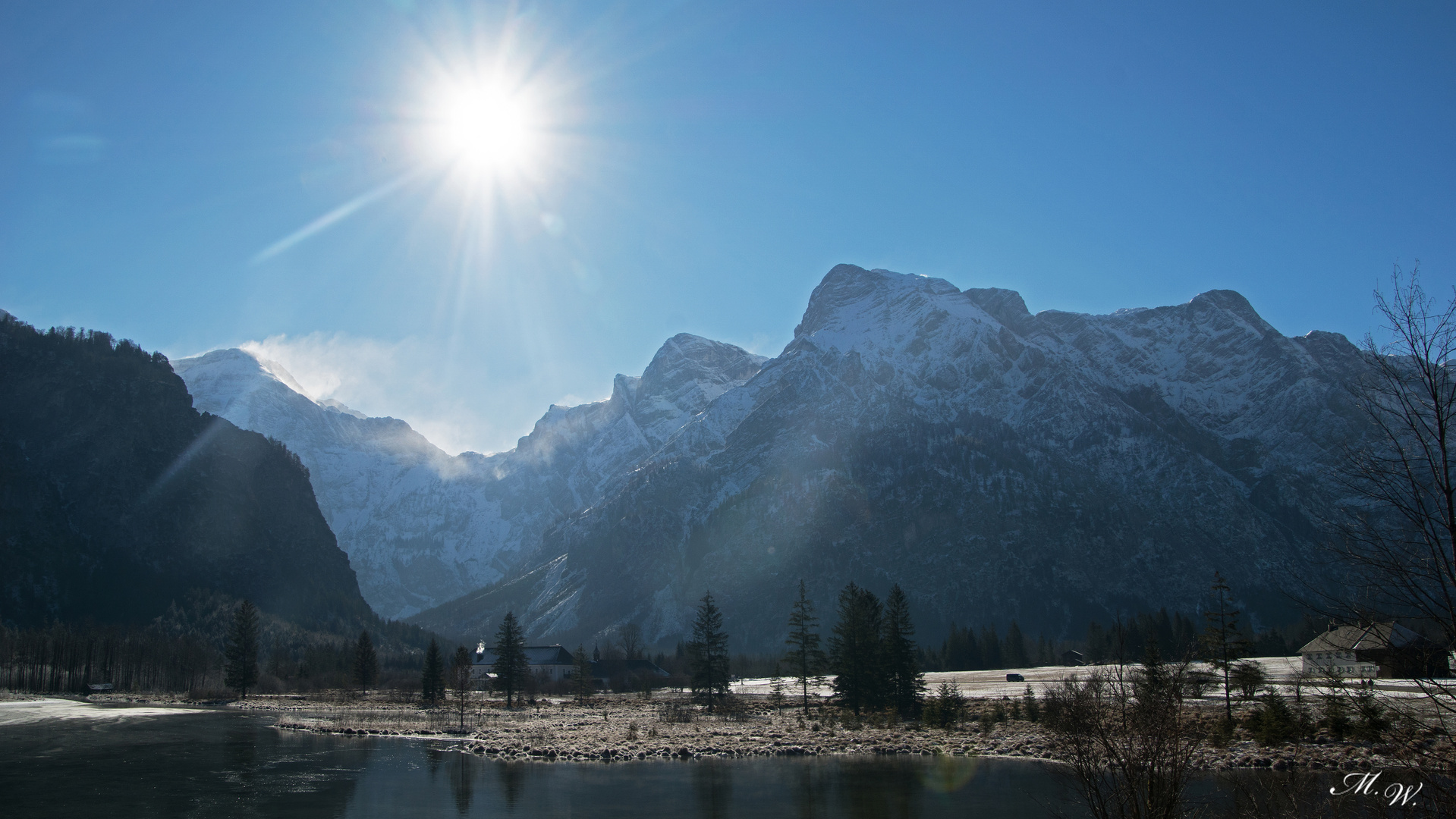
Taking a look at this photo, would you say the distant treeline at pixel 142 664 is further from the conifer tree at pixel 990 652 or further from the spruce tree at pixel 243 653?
the conifer tree at pixel 990 652

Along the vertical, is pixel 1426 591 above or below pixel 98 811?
above

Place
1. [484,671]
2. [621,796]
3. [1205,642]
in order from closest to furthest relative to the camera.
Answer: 1. [621,796]
2. [1205,642]
3. [484,671]

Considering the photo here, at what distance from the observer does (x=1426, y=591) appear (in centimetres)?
1101

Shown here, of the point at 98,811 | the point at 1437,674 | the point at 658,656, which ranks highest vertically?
the point at 1437,674

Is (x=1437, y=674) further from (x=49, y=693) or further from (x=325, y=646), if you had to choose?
(x=325, y=646)

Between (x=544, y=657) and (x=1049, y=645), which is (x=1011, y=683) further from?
(x=544, y=657)

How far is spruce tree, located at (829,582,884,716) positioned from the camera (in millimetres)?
70562

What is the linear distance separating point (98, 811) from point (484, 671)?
12047cm

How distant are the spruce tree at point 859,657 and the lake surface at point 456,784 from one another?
23.9 m

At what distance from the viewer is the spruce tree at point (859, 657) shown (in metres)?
70.6

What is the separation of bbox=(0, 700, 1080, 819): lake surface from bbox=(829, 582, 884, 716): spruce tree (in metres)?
23.9

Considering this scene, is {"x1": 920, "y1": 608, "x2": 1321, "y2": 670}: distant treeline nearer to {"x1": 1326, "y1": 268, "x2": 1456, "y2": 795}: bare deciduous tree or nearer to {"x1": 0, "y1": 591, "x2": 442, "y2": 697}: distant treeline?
{"x1": 0, "y1": 591, "x2": 442, "y2": 697}: distant treeline

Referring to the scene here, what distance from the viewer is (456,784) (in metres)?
39.1

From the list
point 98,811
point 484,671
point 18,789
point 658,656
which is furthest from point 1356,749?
point 658,656
